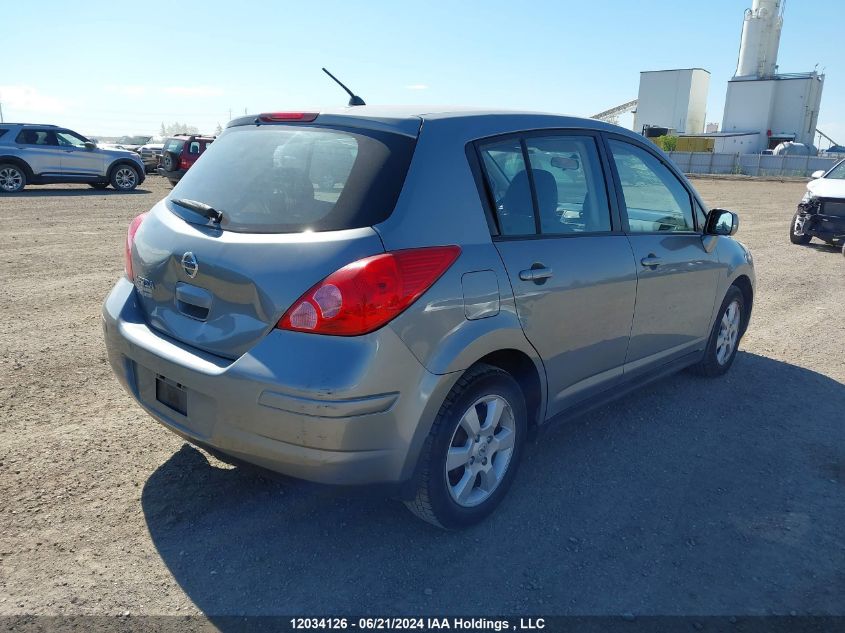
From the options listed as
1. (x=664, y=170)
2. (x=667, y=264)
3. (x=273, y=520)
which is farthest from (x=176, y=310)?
(x=664, y=170)

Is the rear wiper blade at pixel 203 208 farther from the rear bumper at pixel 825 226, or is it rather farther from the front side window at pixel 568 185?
the rear bumper at pixel 825 226

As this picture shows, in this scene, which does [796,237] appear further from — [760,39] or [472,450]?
[760,39]

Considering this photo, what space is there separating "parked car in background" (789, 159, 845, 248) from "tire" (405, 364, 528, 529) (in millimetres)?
11025

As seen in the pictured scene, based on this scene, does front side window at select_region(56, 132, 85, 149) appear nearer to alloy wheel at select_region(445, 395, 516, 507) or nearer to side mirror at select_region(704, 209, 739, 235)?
side mirror at select_region(704, 209, 739, 235)

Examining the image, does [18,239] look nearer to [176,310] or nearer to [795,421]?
[176,310]

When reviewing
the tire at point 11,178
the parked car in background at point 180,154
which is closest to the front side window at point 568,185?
the tire at point 11,178

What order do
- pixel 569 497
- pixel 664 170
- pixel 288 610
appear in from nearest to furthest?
pixel 288 610 → pixel 569 497 → pixel 664 170

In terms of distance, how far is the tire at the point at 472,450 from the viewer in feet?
9.32

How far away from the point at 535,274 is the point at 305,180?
1095 millimetres

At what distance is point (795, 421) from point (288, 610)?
355 cm

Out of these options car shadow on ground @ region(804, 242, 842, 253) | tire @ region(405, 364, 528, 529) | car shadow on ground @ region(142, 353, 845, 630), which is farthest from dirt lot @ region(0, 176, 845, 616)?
car shadow on ground @ region(804, 242, 842, 253)

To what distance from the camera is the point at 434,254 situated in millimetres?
2717

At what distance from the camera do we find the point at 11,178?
18.2 m

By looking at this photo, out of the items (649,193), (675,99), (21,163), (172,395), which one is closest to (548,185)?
(649,193)
